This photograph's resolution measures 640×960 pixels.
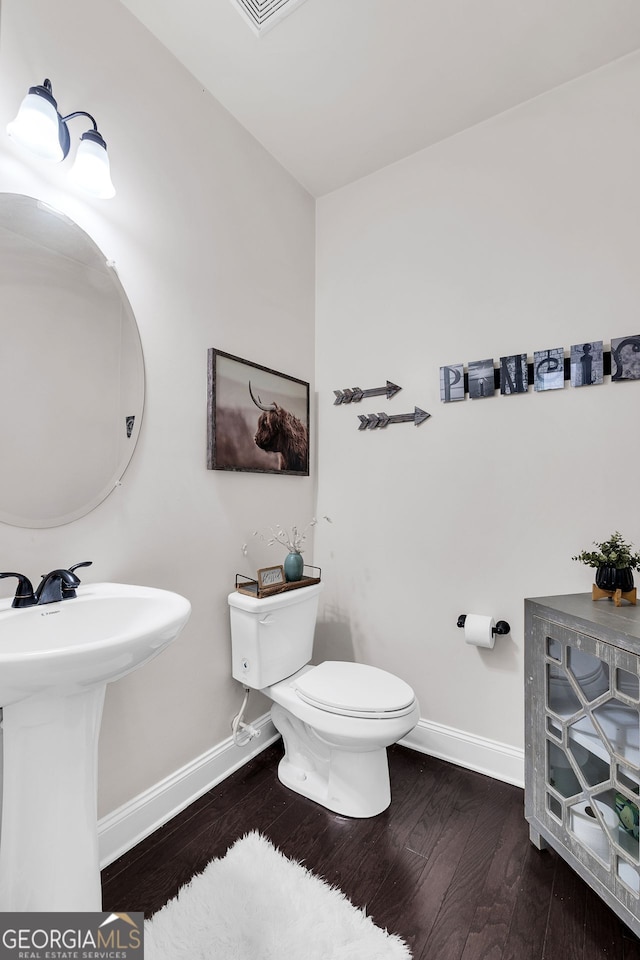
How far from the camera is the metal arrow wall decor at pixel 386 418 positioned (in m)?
2.05

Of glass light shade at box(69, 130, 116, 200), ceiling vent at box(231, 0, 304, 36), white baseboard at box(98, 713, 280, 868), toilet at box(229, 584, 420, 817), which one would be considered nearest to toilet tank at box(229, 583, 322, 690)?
toilet at box(229, 584, 420, 817)

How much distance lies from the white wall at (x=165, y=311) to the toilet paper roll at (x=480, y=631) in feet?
3.03

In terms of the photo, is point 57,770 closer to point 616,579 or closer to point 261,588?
point 261,588

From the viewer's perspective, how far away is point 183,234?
169 centimetres

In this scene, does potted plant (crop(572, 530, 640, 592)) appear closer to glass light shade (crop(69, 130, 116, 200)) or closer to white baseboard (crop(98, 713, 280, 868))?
white baseboard (crop(98, 713, 280, 868))

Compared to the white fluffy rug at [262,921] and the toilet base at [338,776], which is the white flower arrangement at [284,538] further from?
the white fluffy rug at [262,921]

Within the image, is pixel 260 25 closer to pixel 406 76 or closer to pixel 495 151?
pixel 406 76

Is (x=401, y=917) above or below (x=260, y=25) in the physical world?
below

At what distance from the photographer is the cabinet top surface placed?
3.92 ft

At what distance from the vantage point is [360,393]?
223cm

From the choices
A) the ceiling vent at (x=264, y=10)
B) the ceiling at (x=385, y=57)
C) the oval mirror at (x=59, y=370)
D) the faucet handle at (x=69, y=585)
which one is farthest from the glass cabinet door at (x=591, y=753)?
the ceiling vent at (x=264, y=10)

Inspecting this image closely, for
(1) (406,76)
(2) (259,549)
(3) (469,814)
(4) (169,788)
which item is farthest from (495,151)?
(4) (169,788)

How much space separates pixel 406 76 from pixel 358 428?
141 centimetres

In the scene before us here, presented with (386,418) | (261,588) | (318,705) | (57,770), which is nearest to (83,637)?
(57,770)
